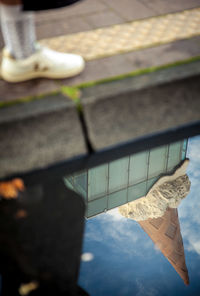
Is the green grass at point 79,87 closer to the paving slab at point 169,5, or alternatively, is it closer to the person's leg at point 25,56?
the person's leg at point 25,56

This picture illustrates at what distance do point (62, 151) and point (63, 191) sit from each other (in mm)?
213

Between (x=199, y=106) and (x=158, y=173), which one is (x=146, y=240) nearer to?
(x=158, y=173)

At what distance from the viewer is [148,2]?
3.10 m

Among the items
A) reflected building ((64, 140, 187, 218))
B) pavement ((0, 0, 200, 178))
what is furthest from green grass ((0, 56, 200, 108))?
reflected building ((64, 140, 187, 218))

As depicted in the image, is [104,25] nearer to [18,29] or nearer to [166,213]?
[18,29]

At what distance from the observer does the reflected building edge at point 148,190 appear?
5.37ft

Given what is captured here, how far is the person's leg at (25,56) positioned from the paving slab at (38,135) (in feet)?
0.74

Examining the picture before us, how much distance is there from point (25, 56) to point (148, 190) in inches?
39.0

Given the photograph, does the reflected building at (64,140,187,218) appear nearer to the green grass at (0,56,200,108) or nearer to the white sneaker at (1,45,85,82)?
the green grass at (0,56,200,108)

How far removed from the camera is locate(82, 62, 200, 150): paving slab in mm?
1914

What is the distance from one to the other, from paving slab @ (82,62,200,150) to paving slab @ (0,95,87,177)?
10cm

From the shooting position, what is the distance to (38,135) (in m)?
1.82

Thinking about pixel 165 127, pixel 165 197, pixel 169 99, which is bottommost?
pixel 165 197

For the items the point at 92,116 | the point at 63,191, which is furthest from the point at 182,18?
the point at 63,191
